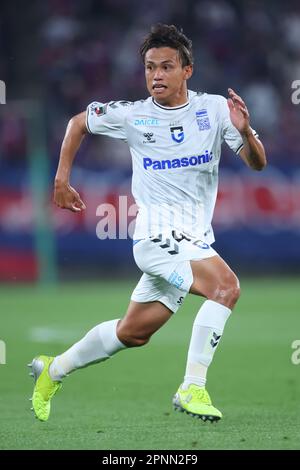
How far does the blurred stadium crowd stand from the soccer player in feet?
36.8

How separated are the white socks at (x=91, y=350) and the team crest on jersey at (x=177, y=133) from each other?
109 centimetres

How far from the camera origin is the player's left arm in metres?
5.78

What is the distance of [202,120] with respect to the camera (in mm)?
6156

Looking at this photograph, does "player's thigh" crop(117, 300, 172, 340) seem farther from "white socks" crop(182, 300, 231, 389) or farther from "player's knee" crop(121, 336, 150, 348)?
"white socks" crop(182, 300, 231, 389)

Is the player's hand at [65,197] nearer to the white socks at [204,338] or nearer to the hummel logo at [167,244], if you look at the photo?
the hummel logo at [167,244]

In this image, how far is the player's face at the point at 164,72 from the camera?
A: 6.05m

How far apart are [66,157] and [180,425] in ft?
5.34

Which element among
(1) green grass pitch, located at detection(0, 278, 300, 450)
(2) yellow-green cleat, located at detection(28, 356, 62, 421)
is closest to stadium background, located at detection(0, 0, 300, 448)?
(1) green grass pitch, located at detection(0, 278, 300, 450)

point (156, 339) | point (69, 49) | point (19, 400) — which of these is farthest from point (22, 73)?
point (19, 400)

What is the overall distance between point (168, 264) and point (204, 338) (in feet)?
1.44

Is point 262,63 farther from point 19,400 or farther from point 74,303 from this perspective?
point 19,400

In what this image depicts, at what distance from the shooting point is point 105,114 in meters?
6.28

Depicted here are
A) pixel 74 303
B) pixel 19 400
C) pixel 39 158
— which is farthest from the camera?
pixel 39 158

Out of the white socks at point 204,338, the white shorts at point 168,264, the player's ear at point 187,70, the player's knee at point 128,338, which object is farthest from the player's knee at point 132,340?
the player's ear at point 187,70
